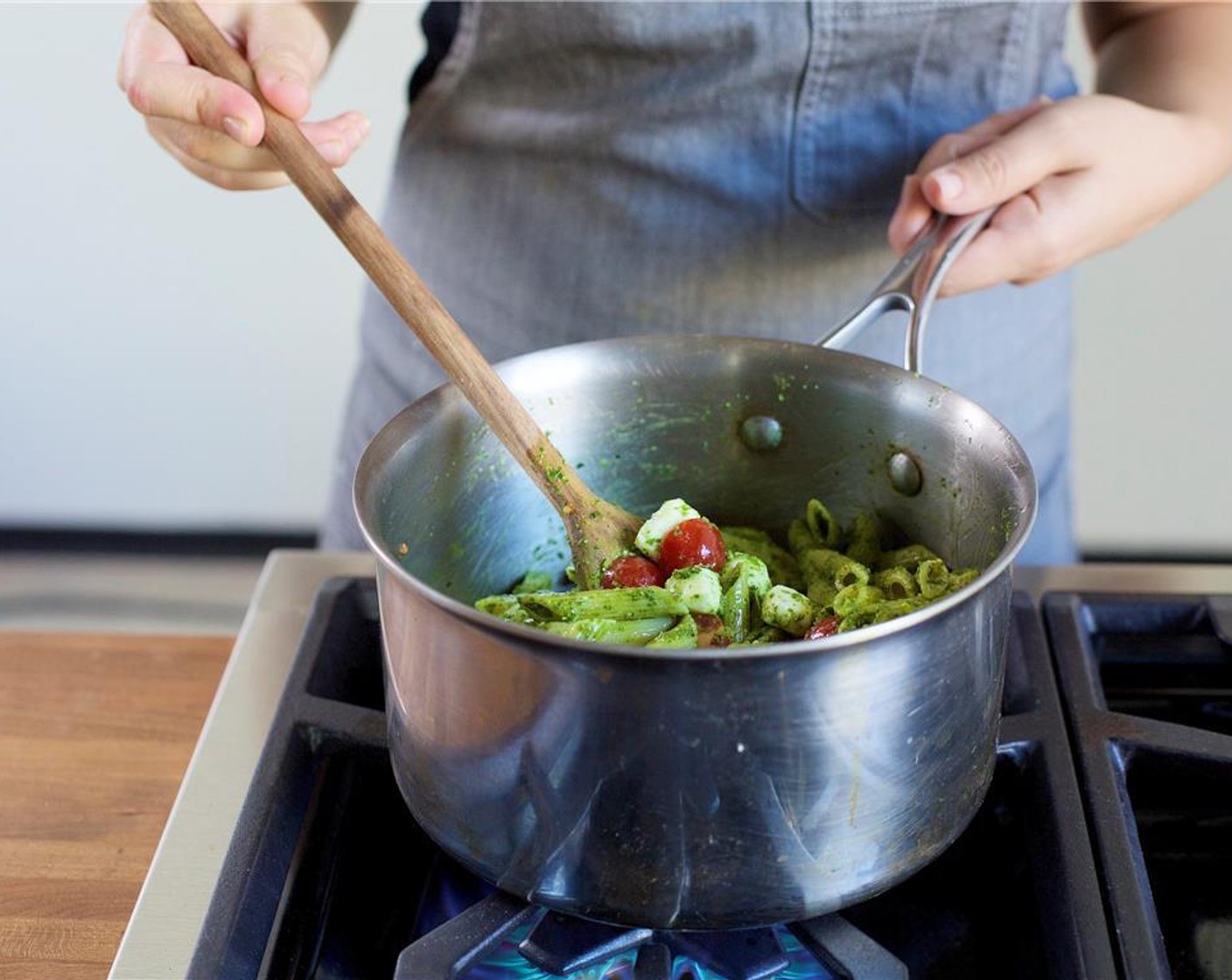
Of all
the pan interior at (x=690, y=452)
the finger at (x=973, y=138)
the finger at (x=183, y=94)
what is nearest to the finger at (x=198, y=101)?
the finger at (x=183, y=94)

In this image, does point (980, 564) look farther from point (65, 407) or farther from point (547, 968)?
point (65, 407)

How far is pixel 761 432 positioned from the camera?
28.7 inches

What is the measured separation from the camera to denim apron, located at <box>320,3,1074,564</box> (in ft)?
3.09

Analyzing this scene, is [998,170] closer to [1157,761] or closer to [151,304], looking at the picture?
[1157,761]

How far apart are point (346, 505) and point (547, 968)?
63 cm

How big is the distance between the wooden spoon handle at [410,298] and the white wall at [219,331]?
1074 millimetres

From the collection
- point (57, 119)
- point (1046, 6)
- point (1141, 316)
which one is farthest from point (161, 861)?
point (1141, 316)

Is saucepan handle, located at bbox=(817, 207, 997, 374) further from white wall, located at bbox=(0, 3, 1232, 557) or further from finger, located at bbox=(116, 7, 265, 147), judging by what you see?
white wall, located at bbox=(0, 3, 1232, 557)

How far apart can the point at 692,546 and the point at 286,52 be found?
342 mm

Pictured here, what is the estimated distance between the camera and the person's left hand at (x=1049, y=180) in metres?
0.80

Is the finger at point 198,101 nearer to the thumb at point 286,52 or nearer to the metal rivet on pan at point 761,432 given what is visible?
the thumb at point 286,52

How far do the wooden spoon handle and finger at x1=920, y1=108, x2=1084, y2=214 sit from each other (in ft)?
0.90

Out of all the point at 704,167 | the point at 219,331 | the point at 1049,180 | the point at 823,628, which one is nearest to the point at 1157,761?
the point at 823,628

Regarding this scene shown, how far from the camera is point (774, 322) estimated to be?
39.6 inches
